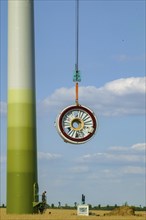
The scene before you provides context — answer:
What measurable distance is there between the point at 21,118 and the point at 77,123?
18.8ft

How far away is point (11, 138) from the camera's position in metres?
65.2

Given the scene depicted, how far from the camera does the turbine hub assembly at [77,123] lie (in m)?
66.1

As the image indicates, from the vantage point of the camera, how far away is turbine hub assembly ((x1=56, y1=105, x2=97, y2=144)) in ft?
217

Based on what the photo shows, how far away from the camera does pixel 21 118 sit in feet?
213

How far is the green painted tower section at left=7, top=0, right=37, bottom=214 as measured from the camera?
212 feet

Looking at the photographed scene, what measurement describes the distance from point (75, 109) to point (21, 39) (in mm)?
8505

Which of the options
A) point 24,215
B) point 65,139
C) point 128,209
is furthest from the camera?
point 128,209

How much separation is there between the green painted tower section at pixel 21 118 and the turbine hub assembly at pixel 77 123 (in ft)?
9.23

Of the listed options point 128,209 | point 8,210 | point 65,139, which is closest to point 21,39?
point 65,139

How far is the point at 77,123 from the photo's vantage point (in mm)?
67125

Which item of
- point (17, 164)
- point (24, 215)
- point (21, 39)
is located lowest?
point (24, 215)

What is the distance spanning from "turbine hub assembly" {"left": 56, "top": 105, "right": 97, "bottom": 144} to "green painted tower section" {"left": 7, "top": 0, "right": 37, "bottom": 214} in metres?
2.81

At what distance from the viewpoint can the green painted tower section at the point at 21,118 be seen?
64.6 metres

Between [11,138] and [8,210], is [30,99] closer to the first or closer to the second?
[11,138]
